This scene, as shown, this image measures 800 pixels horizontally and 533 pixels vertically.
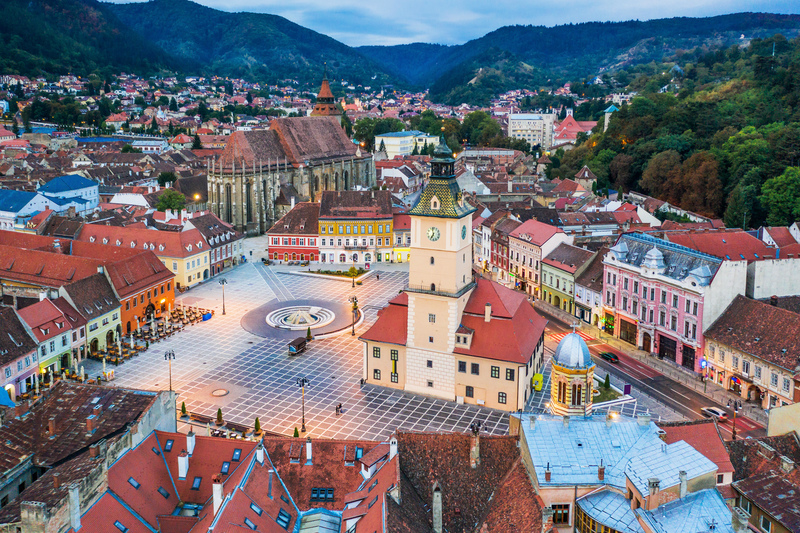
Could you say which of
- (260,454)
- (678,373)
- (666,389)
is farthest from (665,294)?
(260,454)

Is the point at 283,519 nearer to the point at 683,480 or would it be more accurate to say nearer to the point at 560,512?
the point at 560,512

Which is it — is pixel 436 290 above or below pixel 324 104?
below

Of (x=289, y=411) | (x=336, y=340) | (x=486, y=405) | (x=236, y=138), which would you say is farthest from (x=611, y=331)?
(x=236, y=138)

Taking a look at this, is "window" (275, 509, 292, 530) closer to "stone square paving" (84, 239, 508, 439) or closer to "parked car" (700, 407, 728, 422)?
"stone square paving" (84, 239, 508, 439)

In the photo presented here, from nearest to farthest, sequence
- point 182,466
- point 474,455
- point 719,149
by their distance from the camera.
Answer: point 474,455 → point 182,466 → point 719,149

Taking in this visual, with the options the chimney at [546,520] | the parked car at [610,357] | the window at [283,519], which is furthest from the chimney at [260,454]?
the parked car at [610,357]

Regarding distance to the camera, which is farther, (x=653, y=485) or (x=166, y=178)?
(x=166, y=178)
